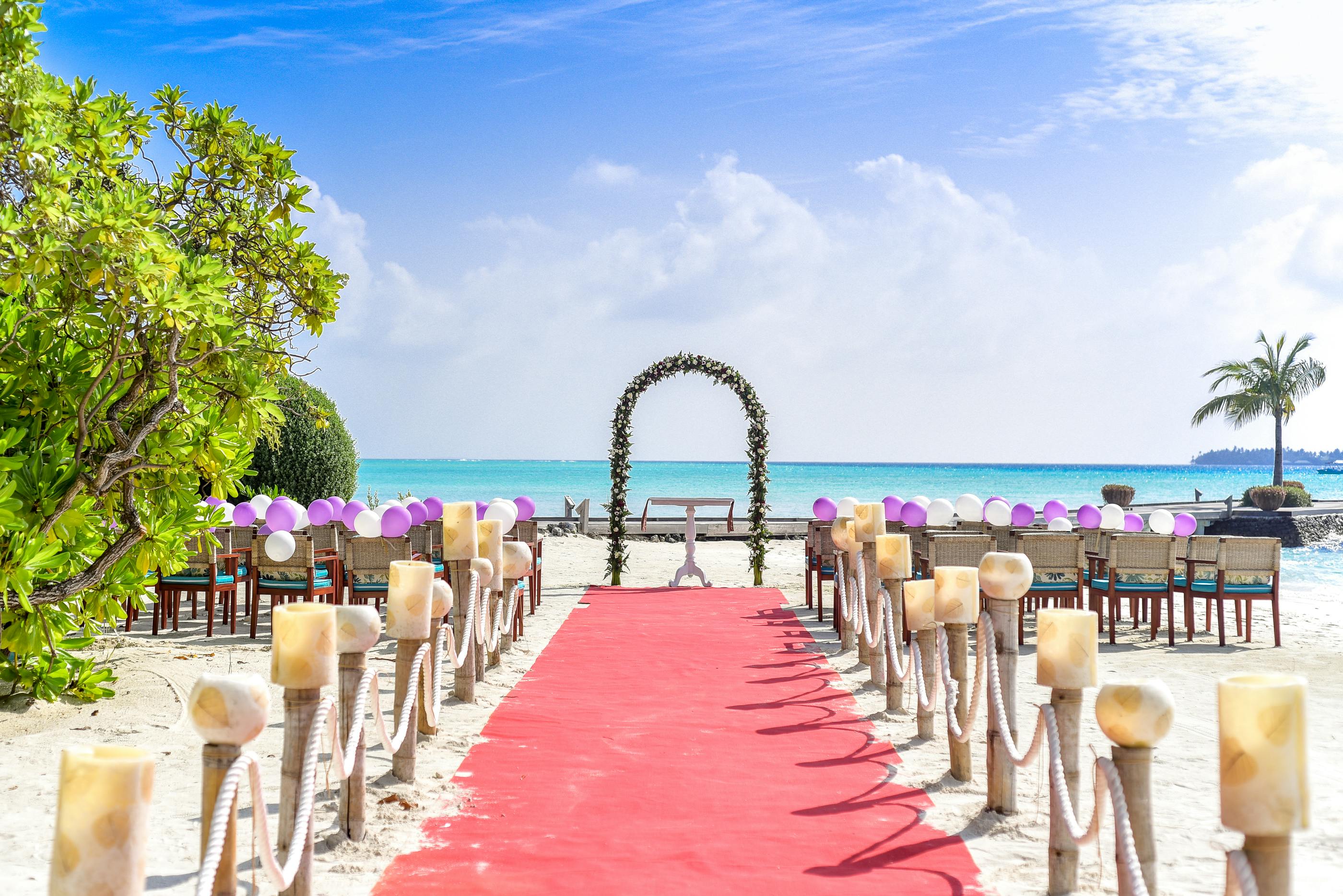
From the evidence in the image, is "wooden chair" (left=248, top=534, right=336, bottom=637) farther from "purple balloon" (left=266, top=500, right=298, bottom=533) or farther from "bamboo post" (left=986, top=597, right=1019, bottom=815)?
"bamboo post" (left=986, top=597, right=1019, bottom=815)

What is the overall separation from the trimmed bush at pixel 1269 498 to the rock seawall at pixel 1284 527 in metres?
0.90

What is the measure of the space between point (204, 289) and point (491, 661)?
364 centimetres

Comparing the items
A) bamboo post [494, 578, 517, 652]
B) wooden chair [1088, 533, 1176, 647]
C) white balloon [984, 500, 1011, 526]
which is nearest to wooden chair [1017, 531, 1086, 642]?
wooden chair [1088, 533, 1176, 647]

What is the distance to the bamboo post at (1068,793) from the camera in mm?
3227

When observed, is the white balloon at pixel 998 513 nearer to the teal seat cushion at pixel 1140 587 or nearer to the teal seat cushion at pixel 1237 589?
the teal seat cushion at pixel 1140 587

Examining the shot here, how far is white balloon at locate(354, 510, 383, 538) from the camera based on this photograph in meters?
10.1

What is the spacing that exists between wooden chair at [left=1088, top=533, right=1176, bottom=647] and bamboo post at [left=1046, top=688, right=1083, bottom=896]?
20.1 feet

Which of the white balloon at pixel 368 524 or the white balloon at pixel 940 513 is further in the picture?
the white balloon at pixel 940 513

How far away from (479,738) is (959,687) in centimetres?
257

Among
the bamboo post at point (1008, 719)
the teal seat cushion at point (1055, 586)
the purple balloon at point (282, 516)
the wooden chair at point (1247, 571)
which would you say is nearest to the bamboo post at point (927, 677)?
the bamboo post at point (1008, 719)

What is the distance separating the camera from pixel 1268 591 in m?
8.97

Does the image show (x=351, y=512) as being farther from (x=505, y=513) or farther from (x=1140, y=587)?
(x=1140, y=587)

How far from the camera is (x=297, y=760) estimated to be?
115 inches

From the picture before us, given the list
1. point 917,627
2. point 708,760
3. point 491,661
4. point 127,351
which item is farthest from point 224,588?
point 917,627
